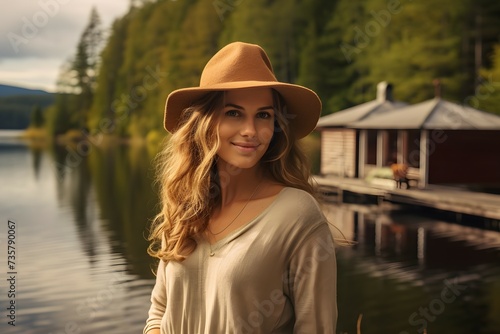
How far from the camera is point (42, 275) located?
12.3 meters

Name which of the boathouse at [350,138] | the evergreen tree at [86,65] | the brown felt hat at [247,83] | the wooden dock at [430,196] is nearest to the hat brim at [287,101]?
the brown felt hat at [247,83]

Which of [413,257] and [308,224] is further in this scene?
[413,257]

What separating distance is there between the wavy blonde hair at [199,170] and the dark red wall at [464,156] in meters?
18.6

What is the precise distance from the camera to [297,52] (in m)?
51.4

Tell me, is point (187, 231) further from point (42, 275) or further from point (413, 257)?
point (413, 257)

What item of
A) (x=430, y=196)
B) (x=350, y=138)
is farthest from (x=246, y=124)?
(x=350, y=138)

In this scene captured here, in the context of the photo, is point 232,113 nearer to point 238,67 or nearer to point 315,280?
point 238,67

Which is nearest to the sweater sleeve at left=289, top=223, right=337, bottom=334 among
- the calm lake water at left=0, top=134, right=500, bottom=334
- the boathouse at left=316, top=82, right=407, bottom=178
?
the calm lake water at left=0, top=134, right=500, bottom=334

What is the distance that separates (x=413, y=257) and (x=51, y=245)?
8.59 metres

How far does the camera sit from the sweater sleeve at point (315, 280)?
5.94 feet

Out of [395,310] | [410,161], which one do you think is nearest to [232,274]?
[395,310]

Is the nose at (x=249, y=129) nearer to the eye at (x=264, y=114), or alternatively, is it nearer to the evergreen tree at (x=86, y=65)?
the eye at (x=264, y=114)

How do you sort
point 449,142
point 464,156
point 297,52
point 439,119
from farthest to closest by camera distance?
point 297,52, point 464,156, point 449,142, point 439,119

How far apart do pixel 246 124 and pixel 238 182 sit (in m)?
0.21
